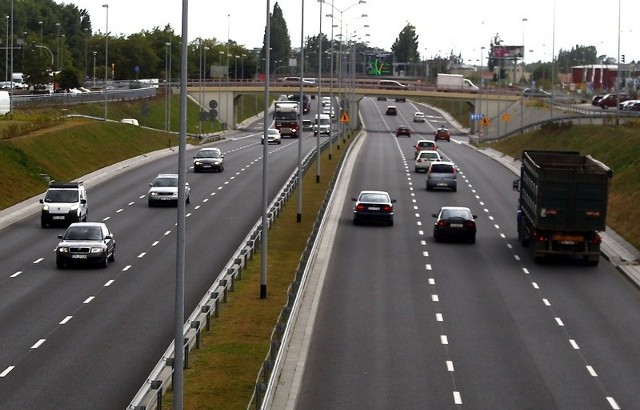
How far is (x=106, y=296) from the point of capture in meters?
36.2

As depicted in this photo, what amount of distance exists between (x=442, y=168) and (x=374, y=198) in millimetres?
15035

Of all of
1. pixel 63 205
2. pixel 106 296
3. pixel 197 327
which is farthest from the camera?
pixel 63 205

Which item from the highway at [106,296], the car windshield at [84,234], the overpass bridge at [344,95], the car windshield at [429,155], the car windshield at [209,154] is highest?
the overpass bridge at [344,95]

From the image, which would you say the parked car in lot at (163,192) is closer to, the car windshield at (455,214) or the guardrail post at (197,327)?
the car windshield at (455,214)

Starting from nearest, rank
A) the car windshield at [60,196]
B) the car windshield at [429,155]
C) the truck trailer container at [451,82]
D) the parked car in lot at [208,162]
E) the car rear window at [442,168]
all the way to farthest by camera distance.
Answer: the car windshield at [60,196] < the car rear window at [442,168] < the parked car in lot at [208,162] < the car windshield at [429,155] < the truck trailer container at [451,82]

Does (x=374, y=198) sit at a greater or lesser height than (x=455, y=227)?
greater

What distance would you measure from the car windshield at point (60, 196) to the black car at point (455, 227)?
14404mm

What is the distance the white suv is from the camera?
5159 centimetres

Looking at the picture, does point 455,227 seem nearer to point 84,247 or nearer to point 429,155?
point 84,247

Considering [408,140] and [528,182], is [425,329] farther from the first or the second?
[408,140]

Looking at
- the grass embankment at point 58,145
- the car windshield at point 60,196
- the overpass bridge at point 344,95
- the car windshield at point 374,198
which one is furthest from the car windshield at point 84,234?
the overpass bridge at point 344,95

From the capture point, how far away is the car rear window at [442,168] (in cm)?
6844

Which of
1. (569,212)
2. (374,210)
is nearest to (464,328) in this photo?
(569,212)

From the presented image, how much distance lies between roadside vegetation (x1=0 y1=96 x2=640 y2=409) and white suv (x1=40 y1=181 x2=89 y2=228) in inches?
268
